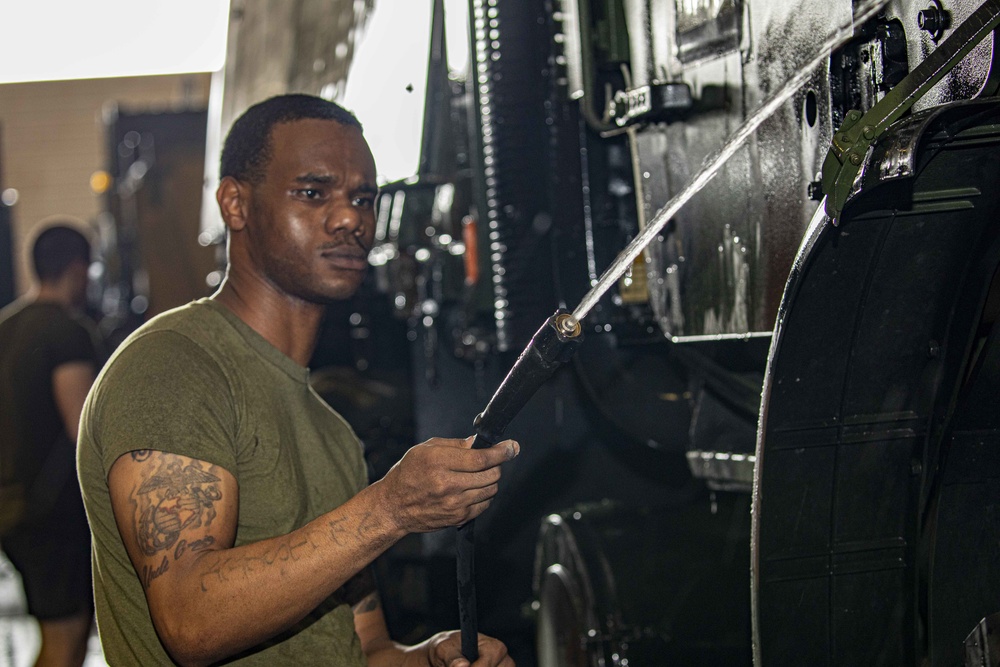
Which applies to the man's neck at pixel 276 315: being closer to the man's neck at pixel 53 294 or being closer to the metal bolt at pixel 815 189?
the metal bolt at pixel 815 189

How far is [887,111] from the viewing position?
1.63 m

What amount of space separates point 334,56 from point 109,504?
2767mm

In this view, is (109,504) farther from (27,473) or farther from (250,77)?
(250,77)

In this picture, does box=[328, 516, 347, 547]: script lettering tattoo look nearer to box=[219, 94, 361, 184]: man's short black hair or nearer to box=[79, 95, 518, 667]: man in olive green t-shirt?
box=[79, 95, 518, 667]: man in olive green t-shirt

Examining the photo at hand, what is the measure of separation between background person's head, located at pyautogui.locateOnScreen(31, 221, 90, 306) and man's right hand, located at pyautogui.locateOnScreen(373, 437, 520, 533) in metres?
3.61

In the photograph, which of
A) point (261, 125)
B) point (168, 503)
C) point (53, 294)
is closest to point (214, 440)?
point (168, 503)

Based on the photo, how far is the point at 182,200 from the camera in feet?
30.3

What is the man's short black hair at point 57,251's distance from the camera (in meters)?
5.09

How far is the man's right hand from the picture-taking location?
1809 millimetres

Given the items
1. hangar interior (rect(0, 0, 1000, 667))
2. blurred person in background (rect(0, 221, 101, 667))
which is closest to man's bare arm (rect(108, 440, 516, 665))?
hangar interior (rect(0, 0, 1000, 667))

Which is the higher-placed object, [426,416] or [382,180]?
[382,180]

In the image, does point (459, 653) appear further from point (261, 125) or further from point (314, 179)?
point (261, 125)

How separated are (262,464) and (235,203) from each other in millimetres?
623

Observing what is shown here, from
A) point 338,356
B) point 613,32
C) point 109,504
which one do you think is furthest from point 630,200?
point 338,356
